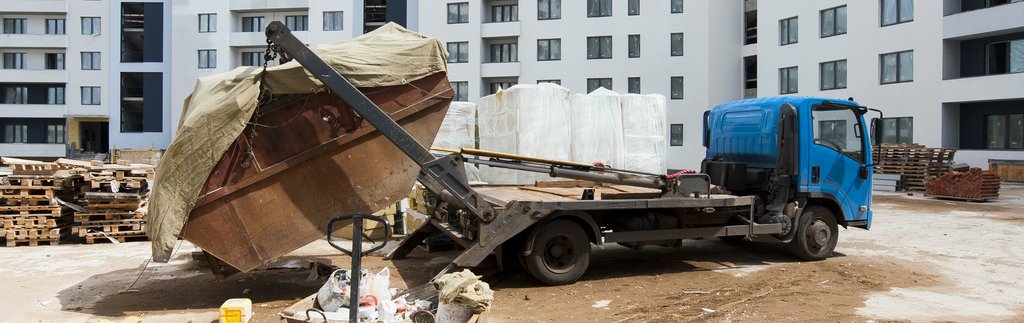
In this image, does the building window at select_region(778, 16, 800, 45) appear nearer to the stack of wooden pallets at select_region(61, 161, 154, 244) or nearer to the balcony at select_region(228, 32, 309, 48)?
the balcony at select_region(228, 32, 309, 48)

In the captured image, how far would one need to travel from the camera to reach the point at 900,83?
30344 millimetres

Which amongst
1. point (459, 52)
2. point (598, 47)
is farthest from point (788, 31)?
point (459, 52)

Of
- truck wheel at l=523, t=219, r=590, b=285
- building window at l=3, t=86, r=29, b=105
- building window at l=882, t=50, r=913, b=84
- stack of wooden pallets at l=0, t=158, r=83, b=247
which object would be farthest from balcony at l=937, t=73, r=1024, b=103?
building window at l=3, t=86, r=29, b=105

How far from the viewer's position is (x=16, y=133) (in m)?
55.6

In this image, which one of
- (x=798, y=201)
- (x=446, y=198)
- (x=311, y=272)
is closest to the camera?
(x=446, y=198)

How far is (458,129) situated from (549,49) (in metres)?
27.1

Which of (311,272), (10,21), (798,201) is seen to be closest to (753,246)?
(798,201)

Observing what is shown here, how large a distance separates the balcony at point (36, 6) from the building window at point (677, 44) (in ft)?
150

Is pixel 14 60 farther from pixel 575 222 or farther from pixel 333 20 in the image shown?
Result: pixel 575 222

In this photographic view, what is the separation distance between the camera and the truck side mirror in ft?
31.6

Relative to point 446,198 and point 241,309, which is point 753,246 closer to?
point 446,198

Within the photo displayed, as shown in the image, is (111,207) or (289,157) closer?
(289,157)

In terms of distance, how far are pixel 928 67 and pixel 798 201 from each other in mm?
24349

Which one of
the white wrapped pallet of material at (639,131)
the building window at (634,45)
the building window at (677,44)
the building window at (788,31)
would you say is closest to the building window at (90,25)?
the building window at (634,45)
